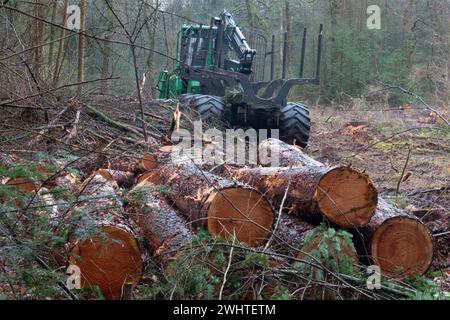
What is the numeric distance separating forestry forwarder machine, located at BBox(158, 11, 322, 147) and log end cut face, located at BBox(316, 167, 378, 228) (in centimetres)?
518

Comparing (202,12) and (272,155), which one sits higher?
(202,12)

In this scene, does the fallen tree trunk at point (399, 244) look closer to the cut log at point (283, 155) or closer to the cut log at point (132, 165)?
the cut log at point (283, 155)

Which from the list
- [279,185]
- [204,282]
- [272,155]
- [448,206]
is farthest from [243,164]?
[204,282]

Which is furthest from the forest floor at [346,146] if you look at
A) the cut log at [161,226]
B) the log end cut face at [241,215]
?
the log end cut face at [241,215]

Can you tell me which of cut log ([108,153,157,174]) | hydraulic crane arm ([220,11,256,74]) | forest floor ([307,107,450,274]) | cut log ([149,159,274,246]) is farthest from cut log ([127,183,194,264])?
hydraulic crane arm ([220,11,256,74])

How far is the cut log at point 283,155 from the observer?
620 centimetres

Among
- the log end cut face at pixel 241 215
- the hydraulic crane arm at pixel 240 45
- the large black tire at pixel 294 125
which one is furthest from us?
the hydraulic crane arm at pixel 240 45

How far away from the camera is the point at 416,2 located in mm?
27688

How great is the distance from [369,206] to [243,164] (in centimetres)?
267

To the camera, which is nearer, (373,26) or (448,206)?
(448,206)

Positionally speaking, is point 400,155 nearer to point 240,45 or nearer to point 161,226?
point 240,45

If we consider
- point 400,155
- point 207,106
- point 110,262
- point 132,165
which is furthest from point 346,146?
point 110,262

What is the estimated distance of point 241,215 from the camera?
4305 mm
